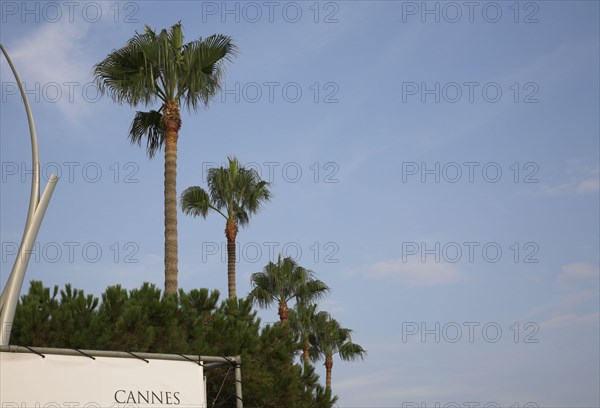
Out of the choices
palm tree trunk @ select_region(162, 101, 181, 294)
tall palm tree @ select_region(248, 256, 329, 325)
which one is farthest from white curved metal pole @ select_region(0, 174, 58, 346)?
tall palm tree @ select_region(248, 256, 329, 325)

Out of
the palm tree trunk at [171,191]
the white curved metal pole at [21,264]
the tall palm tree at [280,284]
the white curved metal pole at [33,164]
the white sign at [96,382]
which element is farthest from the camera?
the tall palm tree at [280,284]

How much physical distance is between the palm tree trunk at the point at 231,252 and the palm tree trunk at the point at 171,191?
38.9 feet

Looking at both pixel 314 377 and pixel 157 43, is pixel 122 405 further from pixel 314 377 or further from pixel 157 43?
pixel 157 43

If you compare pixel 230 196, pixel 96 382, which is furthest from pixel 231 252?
pixel 96 382

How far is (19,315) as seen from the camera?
67.2 feet

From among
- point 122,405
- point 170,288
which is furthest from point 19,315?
point 122,405

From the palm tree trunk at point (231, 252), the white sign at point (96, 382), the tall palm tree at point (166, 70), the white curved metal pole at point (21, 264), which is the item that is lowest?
the white sign at point (96, 382)

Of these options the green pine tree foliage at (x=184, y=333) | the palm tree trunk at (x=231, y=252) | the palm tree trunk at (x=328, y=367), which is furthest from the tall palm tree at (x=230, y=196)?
the palm tree trunk at (x=328, y=367)

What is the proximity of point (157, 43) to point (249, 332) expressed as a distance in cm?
1201

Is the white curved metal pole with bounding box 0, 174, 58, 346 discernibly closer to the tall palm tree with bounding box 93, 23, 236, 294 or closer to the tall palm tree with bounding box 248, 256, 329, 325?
the tall palm tree with bounding box 93, 23, 236, 294

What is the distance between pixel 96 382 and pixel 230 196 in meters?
28.9

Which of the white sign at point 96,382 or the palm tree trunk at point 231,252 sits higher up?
the palm tree trunk at point 231,252

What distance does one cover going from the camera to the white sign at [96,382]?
12.2m

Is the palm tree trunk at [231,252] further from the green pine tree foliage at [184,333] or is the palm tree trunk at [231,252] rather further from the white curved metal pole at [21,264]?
the white curved metal pole at [21,264]
